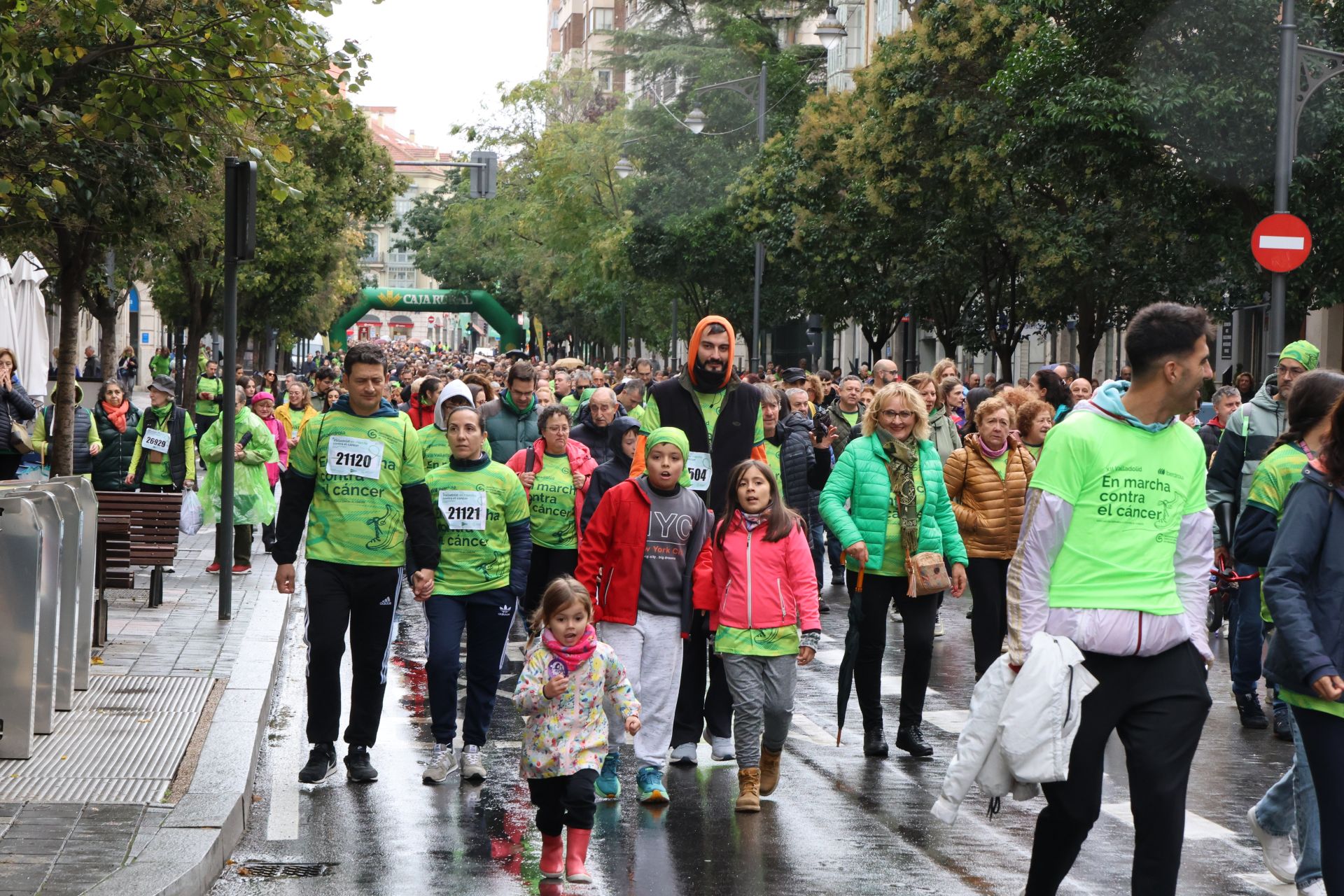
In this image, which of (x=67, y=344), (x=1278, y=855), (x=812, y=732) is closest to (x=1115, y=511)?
(x=1278, y=855)

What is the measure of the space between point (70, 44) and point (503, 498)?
3.80 m

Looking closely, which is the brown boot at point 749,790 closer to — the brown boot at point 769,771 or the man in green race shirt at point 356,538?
the brown boot at point 769,771

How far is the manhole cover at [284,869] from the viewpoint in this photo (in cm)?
645

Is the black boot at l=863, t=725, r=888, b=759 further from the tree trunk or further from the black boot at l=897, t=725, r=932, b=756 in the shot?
the tree trunk

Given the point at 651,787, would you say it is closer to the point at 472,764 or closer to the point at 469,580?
the point at 472,764

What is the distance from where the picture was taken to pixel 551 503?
979 centimetres

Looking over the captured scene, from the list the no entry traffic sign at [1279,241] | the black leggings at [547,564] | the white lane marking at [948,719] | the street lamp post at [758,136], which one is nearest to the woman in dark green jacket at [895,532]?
the white lane marking at [948,719]

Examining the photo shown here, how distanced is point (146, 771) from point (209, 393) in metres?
13.8

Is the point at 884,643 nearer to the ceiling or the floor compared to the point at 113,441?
nearer to the floor

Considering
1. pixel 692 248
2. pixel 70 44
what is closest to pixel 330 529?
pixel 70 44

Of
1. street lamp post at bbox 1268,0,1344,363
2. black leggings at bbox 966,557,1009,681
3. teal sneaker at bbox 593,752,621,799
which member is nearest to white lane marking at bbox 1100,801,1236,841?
black leggings at bbox 966,557,1009,681

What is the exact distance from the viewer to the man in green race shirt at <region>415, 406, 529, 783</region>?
26.9 feet

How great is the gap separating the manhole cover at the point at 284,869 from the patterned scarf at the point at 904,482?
334cm

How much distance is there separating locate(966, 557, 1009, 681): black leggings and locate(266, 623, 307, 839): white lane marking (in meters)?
3.47
